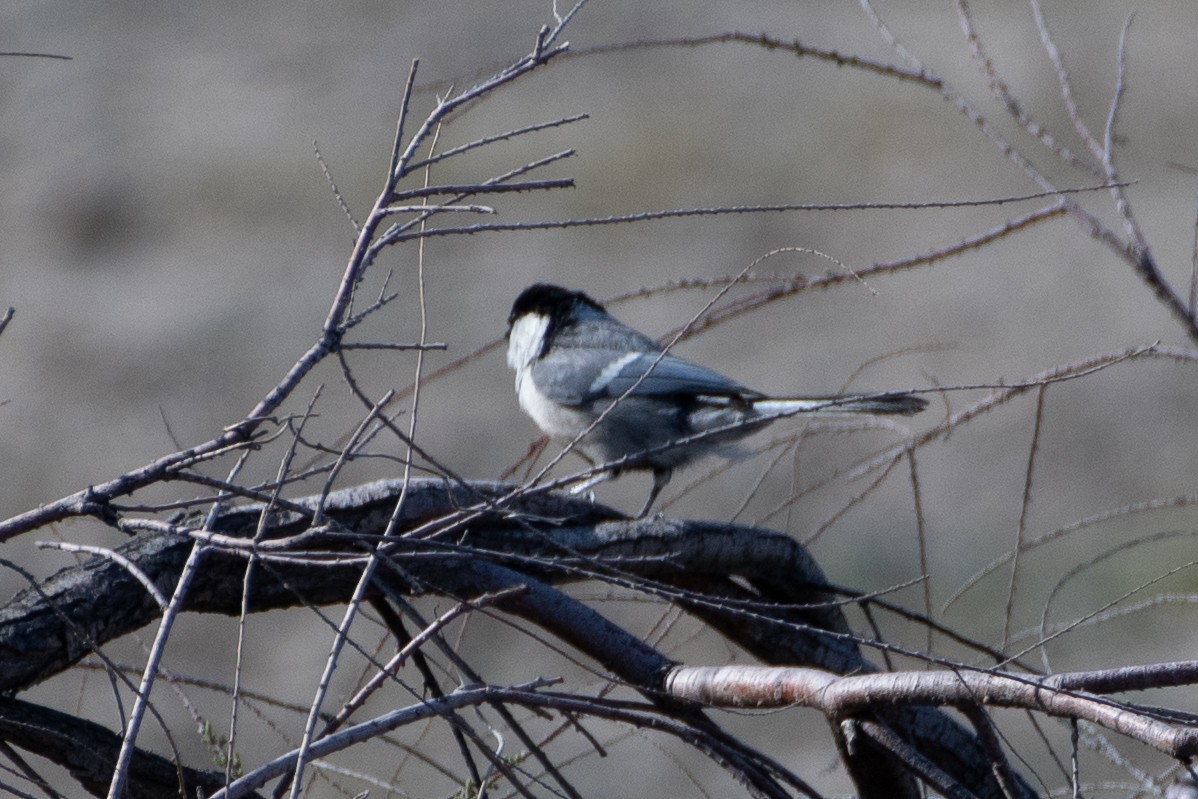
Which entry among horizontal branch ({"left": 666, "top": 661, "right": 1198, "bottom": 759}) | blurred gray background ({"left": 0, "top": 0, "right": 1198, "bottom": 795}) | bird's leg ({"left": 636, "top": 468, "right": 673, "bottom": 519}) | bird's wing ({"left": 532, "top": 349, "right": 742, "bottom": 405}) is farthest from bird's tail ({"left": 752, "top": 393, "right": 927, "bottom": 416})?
blurred gray background ({"left": 0, "top": 0, "right": 1198, "bottom": 795})

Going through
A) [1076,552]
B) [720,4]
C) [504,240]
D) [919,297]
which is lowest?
[1076,552]

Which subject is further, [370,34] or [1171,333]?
[370,34]

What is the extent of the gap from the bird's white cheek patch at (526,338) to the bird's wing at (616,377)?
152mm

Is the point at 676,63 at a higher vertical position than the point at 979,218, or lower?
higher

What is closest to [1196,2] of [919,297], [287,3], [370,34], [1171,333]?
[919,297]

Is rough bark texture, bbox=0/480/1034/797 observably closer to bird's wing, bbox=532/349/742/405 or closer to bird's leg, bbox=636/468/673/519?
bird's leg, bbox=636/468/673/519

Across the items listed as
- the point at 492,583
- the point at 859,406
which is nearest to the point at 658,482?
the point at 859,406

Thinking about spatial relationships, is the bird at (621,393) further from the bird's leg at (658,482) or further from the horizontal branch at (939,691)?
the horizontal branch at (939,691)

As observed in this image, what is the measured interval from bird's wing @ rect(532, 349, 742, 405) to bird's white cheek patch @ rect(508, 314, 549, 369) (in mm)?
152

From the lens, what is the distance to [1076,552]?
16922 mm

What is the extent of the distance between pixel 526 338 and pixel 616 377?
25.5 inches

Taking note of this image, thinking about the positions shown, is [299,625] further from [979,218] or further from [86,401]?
[979,218]

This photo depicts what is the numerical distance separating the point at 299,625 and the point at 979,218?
11244 mm

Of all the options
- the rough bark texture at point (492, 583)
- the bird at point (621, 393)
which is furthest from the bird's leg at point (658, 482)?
the rough bark texture at point (492, 583)
